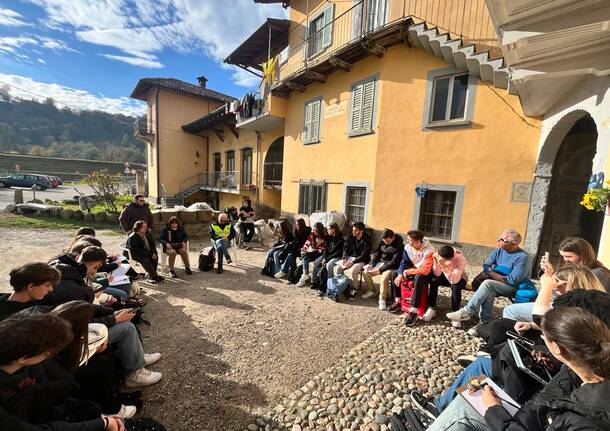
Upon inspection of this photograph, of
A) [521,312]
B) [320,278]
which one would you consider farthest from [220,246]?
[521,312]

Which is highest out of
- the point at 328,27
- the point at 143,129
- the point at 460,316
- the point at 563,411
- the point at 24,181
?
the point at 328,27

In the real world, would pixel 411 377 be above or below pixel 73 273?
below

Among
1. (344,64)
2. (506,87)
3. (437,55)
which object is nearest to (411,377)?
(506,87)

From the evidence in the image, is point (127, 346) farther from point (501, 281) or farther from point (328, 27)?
point (328, 27)

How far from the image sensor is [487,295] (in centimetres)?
377

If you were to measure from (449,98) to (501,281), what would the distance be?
Answer: 522 centimetres

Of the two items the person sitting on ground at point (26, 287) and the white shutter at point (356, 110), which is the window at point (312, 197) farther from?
the person sitting on ground at point (26, 287)

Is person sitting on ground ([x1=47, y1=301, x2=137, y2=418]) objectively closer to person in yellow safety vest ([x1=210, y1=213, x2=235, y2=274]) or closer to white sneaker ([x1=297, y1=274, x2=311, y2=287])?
white sneaker ([x1=297, y1=274, x2=311, y2=287])

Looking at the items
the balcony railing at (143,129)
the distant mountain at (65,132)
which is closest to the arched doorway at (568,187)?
the balcony railing at (143,129)

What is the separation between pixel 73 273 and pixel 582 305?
4.18 meters

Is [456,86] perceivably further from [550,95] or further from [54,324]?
[54,324]

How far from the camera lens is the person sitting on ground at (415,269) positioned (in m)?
4.04

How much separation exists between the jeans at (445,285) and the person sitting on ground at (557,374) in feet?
5.76

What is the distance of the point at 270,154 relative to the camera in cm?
1390
